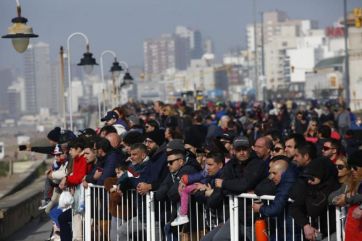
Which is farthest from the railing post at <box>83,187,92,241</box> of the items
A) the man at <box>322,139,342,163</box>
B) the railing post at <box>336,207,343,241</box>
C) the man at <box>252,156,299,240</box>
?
the railing post at <box>336,207,343,241</box>

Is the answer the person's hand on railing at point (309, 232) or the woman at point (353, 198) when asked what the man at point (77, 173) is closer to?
the person's hand on railing at point (309, 232)

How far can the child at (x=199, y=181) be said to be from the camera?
12.0 m

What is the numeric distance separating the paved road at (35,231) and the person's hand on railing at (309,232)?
8.89 meters

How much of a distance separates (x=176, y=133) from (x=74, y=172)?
8.33ft

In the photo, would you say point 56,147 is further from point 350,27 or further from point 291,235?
point 350,27

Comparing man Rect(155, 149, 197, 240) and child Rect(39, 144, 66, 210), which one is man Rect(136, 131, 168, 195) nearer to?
man Rect(155, 149, 197, 240)

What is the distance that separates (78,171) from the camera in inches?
594

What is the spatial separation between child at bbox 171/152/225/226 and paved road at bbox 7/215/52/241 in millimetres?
6648

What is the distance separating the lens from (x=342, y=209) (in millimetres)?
10062

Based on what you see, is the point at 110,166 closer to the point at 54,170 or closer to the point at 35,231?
the point at 54,170

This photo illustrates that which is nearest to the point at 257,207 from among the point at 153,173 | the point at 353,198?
the point at 353,198

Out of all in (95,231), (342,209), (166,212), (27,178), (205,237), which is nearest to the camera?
(342,209)

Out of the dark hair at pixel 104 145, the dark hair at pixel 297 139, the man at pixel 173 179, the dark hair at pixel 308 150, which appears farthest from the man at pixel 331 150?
the dark hair at pixel 104 145

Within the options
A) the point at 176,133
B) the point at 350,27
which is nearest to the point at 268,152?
the point at 176,133
